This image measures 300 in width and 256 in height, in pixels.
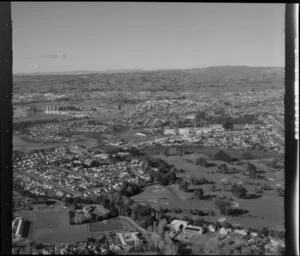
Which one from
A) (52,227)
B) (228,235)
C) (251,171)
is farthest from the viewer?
(251,171)

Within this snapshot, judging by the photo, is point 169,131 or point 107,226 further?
point 169,131

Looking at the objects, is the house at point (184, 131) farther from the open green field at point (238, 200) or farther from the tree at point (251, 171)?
the tree at point (251, 171)

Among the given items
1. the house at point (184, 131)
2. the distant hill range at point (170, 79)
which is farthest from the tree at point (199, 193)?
the distant hill range at point (170, 79)

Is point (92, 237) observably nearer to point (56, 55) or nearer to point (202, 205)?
point (202, 205)

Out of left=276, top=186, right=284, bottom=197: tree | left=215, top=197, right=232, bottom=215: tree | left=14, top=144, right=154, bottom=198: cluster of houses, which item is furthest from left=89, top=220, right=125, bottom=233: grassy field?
left=276, top=186, right=284, bottom=197: tree

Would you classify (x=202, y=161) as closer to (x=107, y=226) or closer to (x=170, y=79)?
(x=170, y=79)

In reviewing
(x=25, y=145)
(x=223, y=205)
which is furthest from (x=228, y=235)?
(x=25, y=145)
